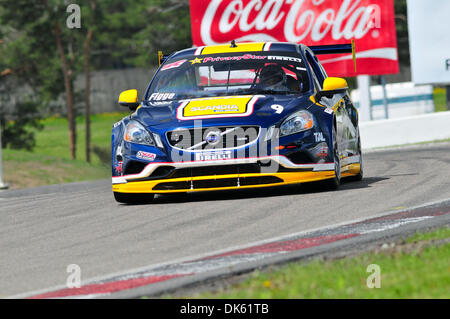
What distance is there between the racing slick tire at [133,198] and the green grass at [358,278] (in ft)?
14.1

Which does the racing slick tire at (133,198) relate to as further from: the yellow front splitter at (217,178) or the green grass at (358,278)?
the green grass at (358,278)

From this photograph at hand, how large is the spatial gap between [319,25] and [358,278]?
2362 centimetres

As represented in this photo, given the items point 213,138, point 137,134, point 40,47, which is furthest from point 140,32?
point 213,138

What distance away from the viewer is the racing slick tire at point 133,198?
33.0 ft

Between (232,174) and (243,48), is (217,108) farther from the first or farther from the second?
(243,48)

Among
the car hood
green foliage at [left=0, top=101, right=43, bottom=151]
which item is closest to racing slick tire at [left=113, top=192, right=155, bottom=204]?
the car hood

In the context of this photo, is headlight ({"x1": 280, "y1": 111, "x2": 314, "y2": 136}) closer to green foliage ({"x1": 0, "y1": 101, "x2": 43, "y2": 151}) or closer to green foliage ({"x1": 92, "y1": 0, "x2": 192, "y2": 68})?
green foliage ({"x1": 0, "y1": 101, "x2": 43, "y2": 151})

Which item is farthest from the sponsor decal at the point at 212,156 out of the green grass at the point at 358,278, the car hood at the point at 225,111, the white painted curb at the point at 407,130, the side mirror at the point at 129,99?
the white painted curb at the point at 407,130

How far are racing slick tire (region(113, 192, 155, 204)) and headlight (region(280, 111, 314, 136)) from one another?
1.64m

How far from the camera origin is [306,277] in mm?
5387

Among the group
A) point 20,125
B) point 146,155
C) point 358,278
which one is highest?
point 20,125

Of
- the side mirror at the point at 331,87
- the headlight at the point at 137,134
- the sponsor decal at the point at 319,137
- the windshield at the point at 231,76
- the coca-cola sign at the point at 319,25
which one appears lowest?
the sponsor decal at the point at 319,137

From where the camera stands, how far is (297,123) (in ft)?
31.1

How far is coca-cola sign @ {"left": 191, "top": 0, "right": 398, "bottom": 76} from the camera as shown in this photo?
92.9 ft
